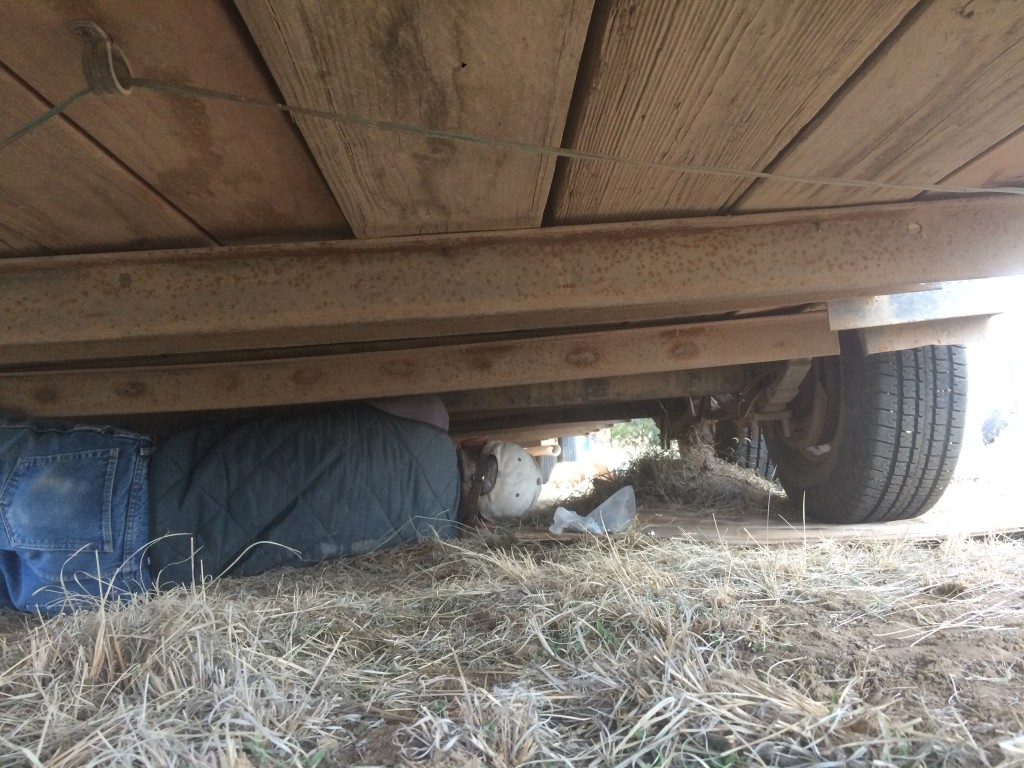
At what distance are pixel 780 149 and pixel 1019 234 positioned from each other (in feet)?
2.76

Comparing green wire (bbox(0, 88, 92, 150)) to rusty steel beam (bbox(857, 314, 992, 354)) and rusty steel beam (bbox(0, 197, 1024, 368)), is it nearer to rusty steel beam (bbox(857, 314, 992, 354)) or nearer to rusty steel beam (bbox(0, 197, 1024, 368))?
rusty steel beam (bbox(0, 197, 1024, 368))

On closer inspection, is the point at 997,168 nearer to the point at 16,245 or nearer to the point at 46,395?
the point at 16,245

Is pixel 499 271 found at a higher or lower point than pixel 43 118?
lower

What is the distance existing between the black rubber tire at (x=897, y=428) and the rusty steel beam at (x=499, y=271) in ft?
2.89

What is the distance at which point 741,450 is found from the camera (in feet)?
14.5

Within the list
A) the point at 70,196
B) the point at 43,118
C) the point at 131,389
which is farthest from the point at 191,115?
the point at 131,389

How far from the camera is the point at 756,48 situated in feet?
3.09

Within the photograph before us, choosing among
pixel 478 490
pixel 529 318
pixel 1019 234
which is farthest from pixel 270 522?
pixel 1019 234

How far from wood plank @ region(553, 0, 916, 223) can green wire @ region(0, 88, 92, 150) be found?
76cm

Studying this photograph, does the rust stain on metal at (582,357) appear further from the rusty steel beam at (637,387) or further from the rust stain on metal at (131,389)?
the rust stain on metal at (131,389)

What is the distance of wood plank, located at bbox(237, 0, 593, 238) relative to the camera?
0.85m

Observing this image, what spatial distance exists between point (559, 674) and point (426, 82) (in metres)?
1.08

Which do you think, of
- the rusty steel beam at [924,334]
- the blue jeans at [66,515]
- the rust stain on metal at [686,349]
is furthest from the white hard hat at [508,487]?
the rusty steel beam at [924,334]

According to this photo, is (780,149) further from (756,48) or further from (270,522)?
(270,522)
